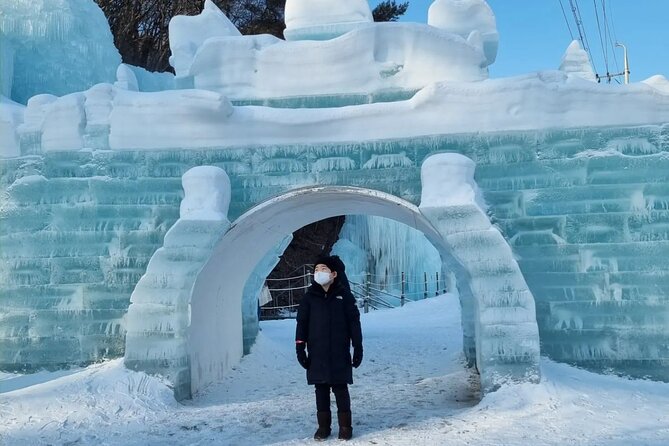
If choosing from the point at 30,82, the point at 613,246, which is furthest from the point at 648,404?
the point at 30,82

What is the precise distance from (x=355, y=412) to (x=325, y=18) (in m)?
4.17

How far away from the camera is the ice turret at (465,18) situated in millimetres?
6945

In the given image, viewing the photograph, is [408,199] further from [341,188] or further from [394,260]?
[394,260]

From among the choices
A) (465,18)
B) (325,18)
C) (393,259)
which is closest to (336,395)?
(325,18)

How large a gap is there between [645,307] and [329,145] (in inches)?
126

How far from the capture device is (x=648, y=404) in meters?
5.07

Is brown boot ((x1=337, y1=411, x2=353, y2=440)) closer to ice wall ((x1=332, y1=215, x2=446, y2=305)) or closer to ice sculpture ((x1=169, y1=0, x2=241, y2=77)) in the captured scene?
ice sculpture ((x1=169, y1=0, x2=241, y2=77))

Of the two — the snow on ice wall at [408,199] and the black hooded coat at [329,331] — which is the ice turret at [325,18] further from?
the black hooded coat at [329,331]

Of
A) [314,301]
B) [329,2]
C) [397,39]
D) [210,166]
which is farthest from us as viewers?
[329,2]

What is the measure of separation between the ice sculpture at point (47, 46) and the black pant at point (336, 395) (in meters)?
5.47

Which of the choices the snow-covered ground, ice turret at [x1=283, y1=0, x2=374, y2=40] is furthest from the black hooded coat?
ice turret at [x1=283, y1=0, x2=374, y2=40]

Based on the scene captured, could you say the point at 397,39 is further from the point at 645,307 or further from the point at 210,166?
the point at 645,307

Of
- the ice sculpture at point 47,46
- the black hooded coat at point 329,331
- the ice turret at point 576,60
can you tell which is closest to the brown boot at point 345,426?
the black hooded coat at point 329,331

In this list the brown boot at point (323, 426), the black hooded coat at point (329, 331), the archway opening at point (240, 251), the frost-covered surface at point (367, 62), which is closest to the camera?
the black hooded coat at point (329, 331)
